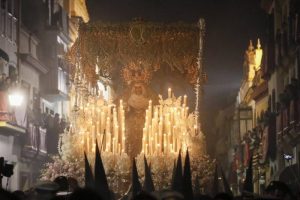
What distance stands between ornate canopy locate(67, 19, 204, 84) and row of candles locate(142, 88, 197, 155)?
1.59m

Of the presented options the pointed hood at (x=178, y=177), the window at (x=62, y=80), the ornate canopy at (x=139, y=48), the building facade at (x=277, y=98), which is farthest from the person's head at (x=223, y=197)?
the window at (x=62, y=80)

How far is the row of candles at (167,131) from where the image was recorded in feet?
72.7

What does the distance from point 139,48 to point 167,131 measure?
111 inches

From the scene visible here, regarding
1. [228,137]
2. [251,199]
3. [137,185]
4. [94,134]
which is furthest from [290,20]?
[228,137]

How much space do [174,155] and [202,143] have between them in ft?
2.90

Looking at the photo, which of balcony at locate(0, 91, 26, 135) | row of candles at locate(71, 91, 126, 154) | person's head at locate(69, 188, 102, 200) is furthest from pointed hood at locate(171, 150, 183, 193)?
balcony at locate(0, 91, 26, 135)

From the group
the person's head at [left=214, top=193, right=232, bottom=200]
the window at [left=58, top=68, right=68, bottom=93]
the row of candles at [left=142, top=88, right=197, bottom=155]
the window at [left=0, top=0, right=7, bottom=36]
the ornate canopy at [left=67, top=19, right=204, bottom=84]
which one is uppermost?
the window at [left=0, top=0, right=7, bottom=36]

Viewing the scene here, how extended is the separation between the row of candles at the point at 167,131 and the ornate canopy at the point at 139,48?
1594 millimetres

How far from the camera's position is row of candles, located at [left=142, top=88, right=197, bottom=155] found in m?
22.2

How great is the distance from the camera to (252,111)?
54.3 m

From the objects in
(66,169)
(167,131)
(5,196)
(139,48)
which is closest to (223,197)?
(5,196)

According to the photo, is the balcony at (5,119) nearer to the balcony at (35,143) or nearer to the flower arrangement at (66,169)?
the balcony at (35,143)

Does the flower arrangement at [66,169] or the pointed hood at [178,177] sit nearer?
the pointed hood at [178,177]

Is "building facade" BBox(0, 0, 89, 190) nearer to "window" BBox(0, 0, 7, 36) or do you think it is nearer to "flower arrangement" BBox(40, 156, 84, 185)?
"window" BBox(0, 0, 7, 36)
